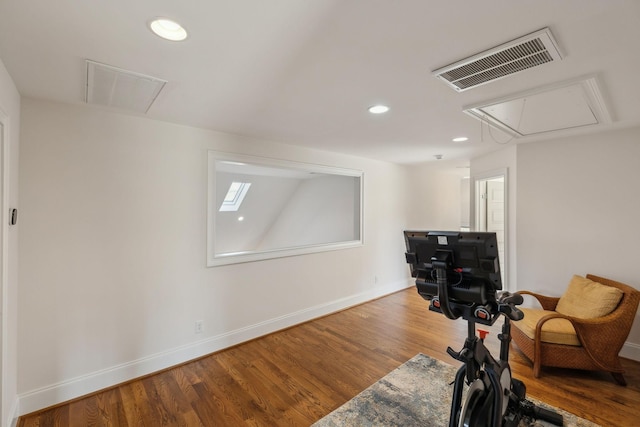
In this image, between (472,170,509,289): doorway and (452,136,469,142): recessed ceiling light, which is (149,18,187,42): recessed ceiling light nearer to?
(452,136,469,142): recessed ceiling light

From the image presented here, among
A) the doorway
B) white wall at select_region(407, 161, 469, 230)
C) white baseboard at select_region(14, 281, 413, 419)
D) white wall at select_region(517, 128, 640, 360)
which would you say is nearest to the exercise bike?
white wall at select_region(517, 128, 640, 360)

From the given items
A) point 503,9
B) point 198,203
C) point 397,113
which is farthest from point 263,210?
point 503,9

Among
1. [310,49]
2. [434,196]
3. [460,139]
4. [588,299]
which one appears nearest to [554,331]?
[588,299]

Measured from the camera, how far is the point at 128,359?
244 centimetres

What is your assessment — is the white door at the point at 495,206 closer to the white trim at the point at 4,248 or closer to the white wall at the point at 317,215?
the white wall at the point at 317,215

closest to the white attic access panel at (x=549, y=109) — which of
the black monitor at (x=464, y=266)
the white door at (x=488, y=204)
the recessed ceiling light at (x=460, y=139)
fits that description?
the recessed ceiling light at (x=460, y=139)

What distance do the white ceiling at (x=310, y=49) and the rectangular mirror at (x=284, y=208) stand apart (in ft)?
7.41

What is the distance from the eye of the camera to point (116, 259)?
239 cm

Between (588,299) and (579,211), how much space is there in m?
1.02

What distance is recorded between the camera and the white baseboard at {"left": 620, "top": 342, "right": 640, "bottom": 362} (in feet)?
9.09

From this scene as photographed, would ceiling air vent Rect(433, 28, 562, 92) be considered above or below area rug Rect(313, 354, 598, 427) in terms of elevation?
above

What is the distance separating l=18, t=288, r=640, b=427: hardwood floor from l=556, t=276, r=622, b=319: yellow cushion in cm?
56

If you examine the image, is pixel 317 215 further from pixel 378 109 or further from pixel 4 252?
pixel 4 252

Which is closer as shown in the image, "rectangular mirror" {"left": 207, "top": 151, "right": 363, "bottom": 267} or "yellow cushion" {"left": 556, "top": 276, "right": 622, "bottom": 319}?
"yellow cushion" {"left": 556, "top": 276, "right": 622, "bottom": 319}
